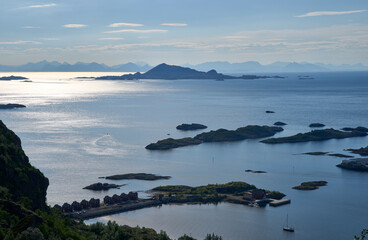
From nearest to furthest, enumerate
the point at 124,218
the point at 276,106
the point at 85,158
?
the point at 124,218, the point at 85,158, the point at 276,106

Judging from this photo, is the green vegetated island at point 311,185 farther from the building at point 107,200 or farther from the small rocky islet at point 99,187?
the building at point 107,200

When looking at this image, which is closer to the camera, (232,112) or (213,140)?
(213,140)

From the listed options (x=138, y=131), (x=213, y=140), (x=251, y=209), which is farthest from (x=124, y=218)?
(x=138, y=131)

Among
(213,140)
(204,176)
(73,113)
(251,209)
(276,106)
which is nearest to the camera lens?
(251,209)

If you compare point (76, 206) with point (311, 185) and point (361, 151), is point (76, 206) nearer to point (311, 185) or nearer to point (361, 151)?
point (311, 185)

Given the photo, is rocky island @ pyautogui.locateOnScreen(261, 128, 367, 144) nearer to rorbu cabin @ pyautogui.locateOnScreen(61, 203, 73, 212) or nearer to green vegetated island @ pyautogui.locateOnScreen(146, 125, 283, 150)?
green vegetated island @ pyautogui.locateOnScreen(146, 125, 283, 150)

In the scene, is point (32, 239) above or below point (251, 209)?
above

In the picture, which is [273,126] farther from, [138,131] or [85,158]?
[85,158]

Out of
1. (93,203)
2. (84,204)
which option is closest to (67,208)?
(84,204)
